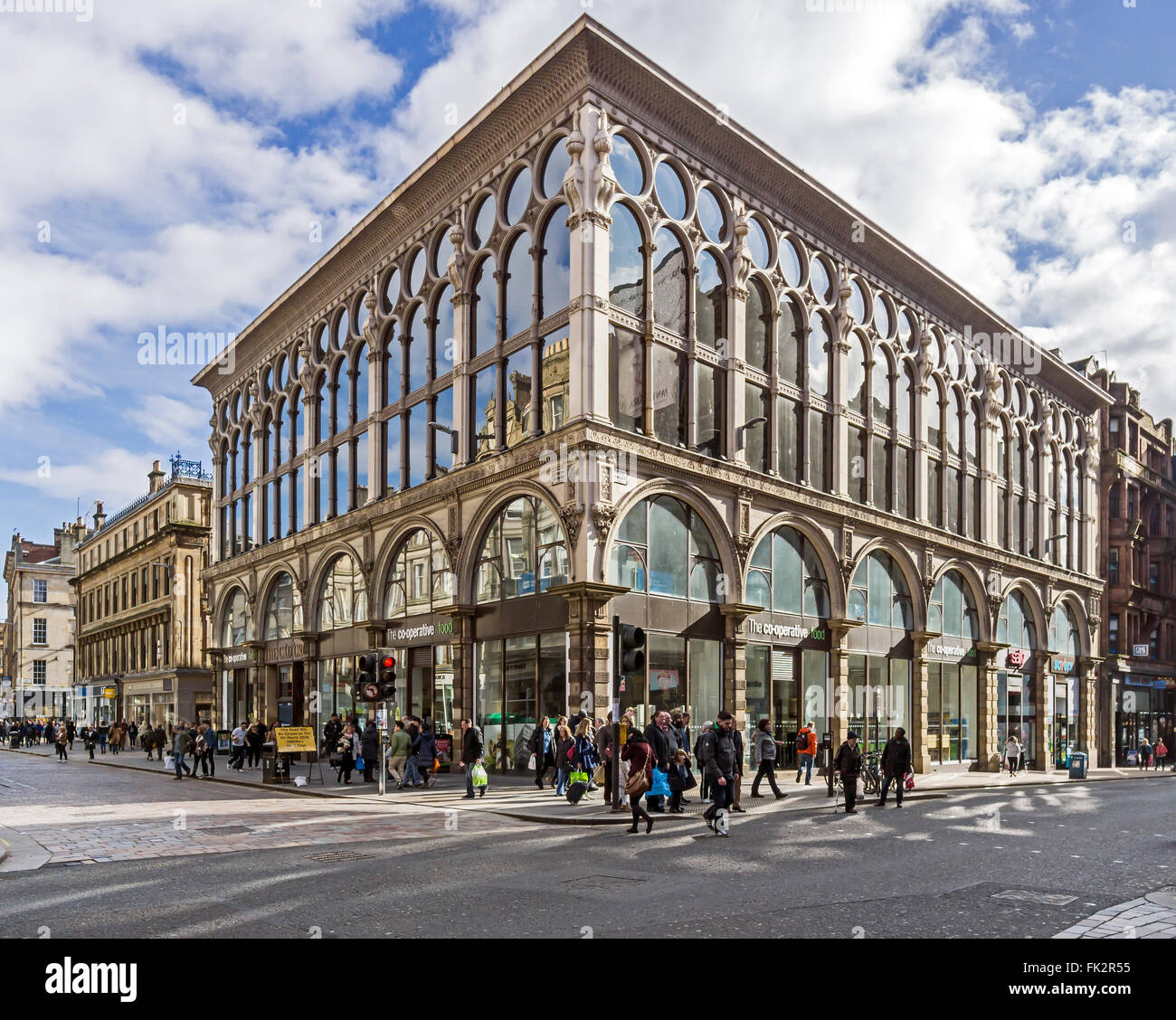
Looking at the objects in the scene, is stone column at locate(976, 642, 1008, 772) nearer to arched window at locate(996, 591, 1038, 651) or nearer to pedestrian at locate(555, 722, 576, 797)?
arched window at locate(996, 591, 1038, 651)

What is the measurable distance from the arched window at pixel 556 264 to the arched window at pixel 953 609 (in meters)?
18.2

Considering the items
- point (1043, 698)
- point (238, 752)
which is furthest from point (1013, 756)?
point (238, 752)

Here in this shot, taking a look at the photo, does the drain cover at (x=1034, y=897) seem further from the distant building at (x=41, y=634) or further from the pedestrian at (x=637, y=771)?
the distant building at (x=41, y=634)

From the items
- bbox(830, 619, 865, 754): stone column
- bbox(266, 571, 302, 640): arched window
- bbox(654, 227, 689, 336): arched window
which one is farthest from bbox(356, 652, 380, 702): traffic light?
bbox(266, 571, 302, 640): arched window

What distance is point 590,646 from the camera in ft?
82.8

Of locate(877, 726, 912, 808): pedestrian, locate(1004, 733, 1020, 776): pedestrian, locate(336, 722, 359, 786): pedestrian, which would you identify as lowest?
locate(1004, 733, 1020, 776): pedestrian

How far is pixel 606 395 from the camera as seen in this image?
26.2 meters

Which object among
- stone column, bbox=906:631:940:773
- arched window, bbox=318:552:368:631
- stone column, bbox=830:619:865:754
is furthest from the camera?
stone column, bbox=906:631:940:773

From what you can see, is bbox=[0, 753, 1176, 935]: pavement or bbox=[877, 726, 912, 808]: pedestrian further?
bbox=[877, 726, 912, 808]: pedestrian

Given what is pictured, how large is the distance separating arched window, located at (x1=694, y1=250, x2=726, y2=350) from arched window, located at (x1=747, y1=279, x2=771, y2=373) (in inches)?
54.3

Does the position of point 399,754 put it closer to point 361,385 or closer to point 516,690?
point 516,690

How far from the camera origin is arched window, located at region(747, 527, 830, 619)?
30391mm

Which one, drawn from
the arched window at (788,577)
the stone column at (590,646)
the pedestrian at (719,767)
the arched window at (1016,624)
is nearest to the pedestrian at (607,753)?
the stone column at (590,646)

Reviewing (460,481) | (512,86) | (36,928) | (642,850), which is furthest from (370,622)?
(36,928)
